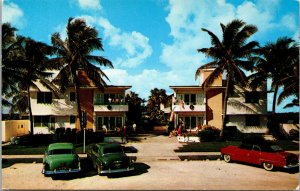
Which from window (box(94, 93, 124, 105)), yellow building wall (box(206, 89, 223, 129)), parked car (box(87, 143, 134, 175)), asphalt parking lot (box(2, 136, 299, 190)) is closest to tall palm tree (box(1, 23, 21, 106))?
asphalt parking lot (box(2, 136, 299, 190))

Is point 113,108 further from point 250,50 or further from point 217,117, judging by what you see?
point 250,50

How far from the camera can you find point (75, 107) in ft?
120

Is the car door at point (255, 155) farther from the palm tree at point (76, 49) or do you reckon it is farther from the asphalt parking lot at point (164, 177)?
the palm tree at point (76, 49)

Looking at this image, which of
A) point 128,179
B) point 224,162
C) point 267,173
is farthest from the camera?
point 224,162

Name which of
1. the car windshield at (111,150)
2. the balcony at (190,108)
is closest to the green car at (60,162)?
the car windshield at (111,150)

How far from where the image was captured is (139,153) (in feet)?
75.8

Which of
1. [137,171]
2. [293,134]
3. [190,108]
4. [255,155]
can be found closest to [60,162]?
[137,171]

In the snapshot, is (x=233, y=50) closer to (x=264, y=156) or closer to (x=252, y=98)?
(x=252, y=98)

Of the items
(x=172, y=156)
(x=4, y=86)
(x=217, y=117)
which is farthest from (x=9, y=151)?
(x=217, y=117)

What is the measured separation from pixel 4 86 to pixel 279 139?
26.0 metres

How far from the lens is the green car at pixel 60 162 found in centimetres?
1565

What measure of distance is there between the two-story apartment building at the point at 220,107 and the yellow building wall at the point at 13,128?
17.4m

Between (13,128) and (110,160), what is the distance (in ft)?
71.7

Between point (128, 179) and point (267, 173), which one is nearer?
point (128, 179)
